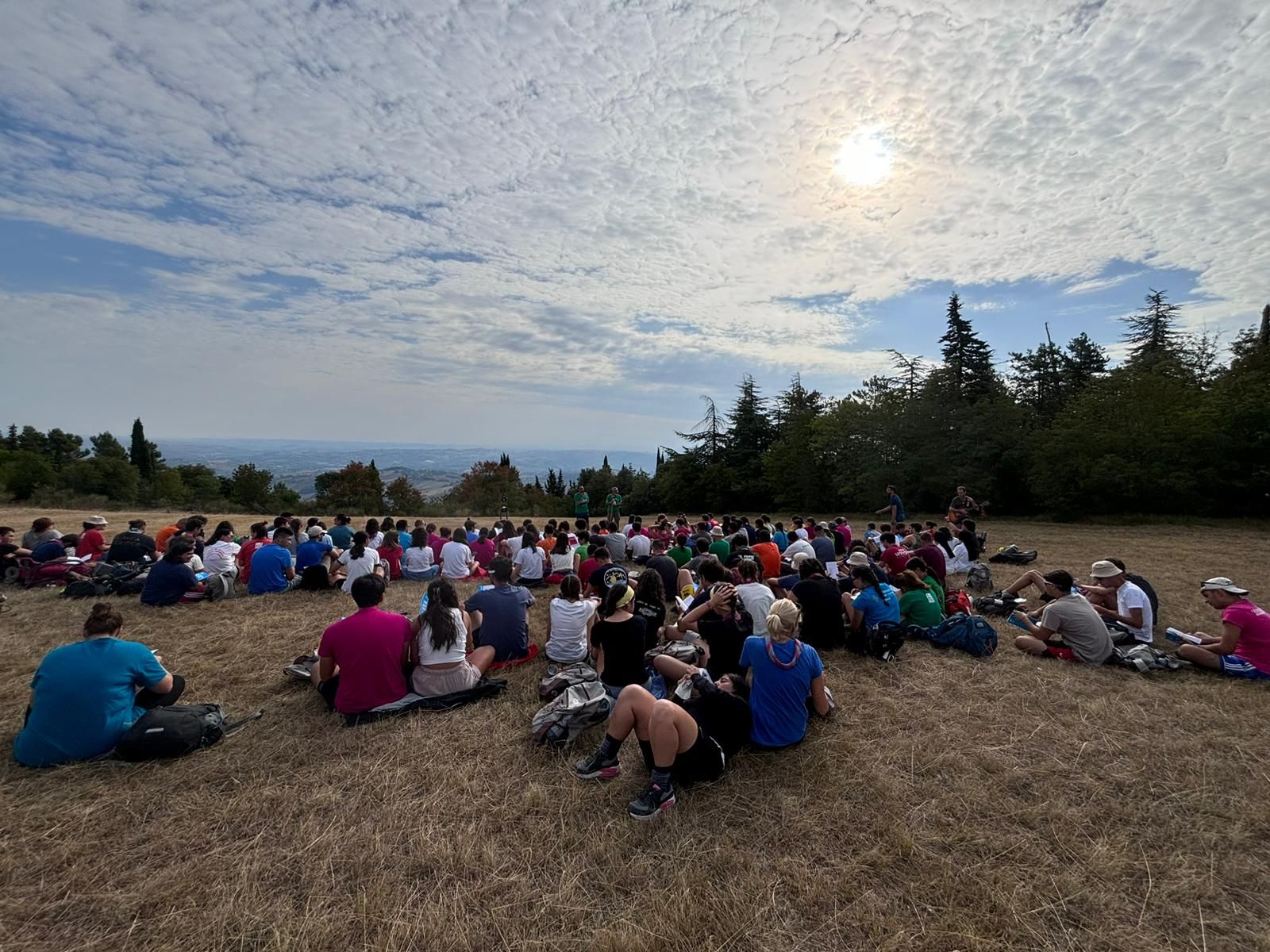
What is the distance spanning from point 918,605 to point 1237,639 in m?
3.07

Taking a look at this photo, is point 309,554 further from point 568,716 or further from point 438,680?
point 568,716

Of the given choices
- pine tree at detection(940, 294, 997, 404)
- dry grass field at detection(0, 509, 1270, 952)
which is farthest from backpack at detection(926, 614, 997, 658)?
pine tree at detection(940, 294, 997, 404)

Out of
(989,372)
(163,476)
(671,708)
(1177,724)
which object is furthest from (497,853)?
(163,476)

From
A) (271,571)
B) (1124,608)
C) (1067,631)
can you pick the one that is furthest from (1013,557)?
(271,571)

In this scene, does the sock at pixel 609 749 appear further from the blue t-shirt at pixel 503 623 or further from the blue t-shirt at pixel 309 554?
the blue t-shirt at pixel 309 554

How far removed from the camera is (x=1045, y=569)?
1247 cm

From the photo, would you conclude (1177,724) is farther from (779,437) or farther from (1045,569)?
(779,437)

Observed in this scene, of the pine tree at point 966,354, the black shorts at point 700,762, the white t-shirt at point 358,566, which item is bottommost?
the black shorts at point 700,762

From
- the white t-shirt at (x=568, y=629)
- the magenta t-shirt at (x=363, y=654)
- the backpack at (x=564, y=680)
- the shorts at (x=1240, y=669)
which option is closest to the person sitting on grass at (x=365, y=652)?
the magenta t-shirt at (x=363, y=654)

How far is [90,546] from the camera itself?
11273mm

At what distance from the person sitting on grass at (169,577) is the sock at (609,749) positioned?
793 centimetres

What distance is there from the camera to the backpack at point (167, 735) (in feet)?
14.3

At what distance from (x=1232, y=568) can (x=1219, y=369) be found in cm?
1880

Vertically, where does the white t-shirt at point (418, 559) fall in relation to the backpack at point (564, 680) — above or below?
above
